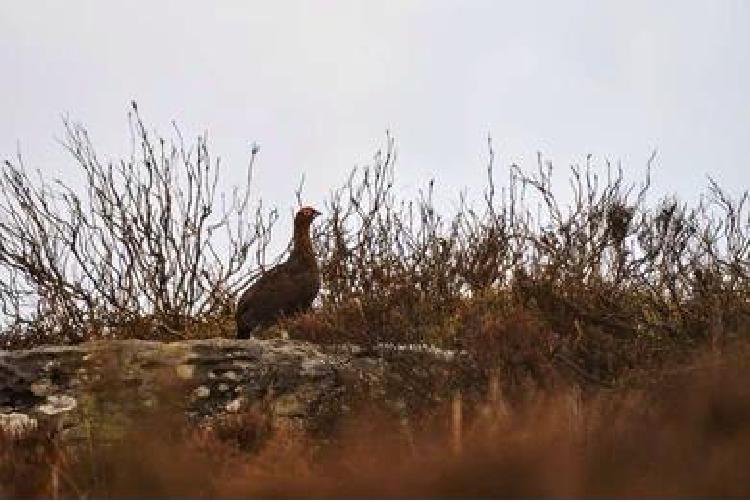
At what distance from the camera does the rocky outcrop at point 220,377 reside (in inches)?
227

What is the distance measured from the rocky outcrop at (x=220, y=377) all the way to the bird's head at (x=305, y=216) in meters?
3.26

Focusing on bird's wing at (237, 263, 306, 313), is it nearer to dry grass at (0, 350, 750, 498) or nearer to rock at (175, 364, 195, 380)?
rock at (175, 364, 195, 380)

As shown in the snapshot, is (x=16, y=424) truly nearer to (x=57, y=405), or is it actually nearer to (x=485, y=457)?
(x=57, y=405)

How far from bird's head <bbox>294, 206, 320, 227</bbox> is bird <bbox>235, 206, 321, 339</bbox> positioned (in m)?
0.31

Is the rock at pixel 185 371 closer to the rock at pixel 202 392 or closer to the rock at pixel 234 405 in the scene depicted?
the rock at pixel 202 392

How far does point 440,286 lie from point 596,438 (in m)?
6.40

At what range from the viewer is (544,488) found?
277 centimetres

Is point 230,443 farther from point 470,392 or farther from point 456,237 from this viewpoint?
point 456,237

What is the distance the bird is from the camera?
901cm

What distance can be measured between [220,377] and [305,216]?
3.92 metres

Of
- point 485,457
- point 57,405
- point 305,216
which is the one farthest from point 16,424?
point 305,216

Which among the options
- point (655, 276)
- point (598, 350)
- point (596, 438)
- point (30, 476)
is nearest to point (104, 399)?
point (30, 476)

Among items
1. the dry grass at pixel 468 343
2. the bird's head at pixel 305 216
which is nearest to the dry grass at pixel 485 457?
the dry grass at pixel 468 343

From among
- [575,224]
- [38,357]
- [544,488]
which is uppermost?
[575,224]
